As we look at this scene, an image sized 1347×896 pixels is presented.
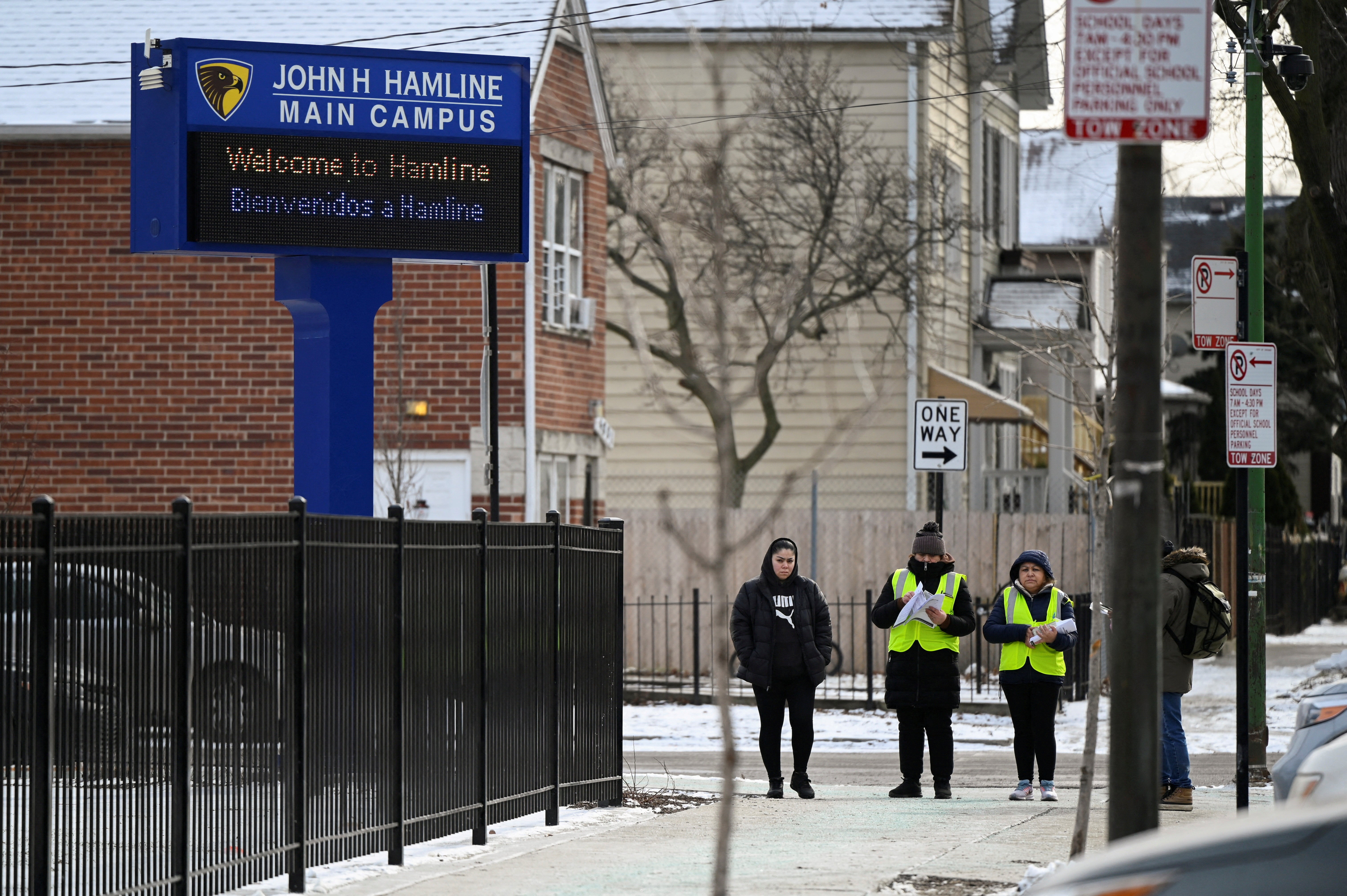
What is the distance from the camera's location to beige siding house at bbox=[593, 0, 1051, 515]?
27.8m

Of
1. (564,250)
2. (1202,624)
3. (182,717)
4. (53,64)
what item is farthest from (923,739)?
(53,64)

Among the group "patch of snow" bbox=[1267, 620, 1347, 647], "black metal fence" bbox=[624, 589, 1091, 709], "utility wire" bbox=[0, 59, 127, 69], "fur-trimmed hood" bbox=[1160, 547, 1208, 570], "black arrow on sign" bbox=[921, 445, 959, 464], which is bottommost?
"patch of snow" bbox=[1267, 620, 1347, 647]

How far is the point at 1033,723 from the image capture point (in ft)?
43.2

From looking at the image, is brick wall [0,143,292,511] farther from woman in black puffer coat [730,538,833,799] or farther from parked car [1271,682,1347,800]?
parked car [1271,682,1347,800]

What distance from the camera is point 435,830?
34.6 feet

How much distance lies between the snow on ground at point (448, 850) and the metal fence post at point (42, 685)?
1.50 meters

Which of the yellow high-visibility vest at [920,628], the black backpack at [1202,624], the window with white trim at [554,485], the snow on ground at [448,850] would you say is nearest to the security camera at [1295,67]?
the black backpack at [1202,624]

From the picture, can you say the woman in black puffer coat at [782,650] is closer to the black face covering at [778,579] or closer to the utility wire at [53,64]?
the black face covering at [778,579]

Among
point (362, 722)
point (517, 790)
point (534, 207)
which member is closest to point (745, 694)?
point (534, 207)

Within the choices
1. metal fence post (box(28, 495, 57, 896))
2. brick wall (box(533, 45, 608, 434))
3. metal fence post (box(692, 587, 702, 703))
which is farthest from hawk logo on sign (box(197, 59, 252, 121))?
metal fence post (box(692, 587, 702, 703))

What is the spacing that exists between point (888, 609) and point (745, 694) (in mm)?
8949

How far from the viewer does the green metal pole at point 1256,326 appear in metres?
14.8

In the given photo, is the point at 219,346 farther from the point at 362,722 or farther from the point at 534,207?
the point at 362,722

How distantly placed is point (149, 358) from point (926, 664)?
1164cm
